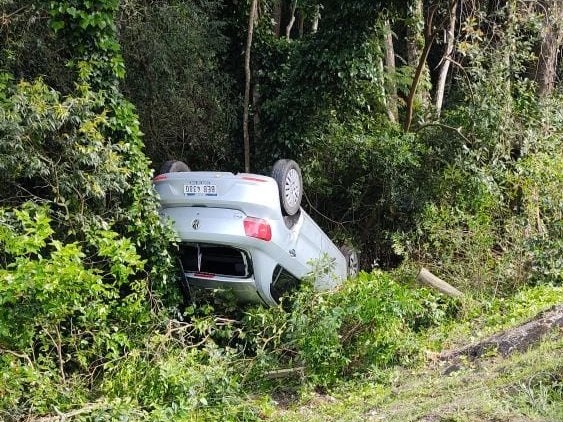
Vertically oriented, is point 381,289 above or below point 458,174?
below

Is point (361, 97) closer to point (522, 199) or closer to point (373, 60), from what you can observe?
point (373, 60)

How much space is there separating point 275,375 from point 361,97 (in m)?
5.14

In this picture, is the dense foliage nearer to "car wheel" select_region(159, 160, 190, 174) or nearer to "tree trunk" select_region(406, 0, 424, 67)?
"tree trunk" select_region(406, 0, 424, 67)

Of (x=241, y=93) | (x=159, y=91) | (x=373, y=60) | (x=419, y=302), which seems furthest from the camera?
(x=241, y=93)

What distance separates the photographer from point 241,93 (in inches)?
418

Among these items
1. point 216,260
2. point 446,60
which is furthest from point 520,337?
point 446,60

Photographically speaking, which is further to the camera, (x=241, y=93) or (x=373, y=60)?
(x=241, y=93)

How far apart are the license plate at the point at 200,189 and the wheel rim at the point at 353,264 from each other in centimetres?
322

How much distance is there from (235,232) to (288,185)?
3.73 ft

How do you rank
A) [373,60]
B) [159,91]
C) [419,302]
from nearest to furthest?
[419,302]
[159,91]
[373,60]

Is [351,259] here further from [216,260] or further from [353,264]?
[216,260]

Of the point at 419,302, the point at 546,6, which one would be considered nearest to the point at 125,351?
the point at 419,302

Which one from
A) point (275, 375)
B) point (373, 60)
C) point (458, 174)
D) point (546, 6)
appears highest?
point (546, 6)

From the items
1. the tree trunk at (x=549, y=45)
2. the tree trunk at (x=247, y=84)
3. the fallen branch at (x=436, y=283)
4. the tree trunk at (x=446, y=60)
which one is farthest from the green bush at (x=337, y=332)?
the tree trunk at (x=549, y=45)
